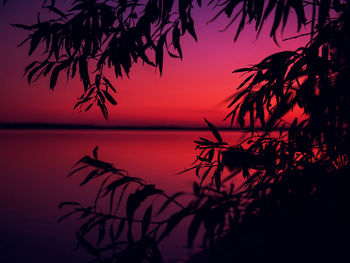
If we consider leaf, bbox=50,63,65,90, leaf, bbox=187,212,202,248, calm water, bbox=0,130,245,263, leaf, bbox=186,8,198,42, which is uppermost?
leaf, bbox=186,8,198,42

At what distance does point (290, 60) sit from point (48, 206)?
367 inches

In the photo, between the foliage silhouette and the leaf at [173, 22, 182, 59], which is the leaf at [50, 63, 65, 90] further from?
the leaf at [173, 22, 182, 59]

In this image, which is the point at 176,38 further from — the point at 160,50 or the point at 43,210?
the point at 43,210

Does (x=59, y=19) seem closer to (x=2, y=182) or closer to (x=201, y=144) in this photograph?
(x=201, y=144)

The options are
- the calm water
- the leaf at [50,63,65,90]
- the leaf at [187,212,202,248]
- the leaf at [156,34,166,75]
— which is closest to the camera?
the leaf at [187,212,202,248]

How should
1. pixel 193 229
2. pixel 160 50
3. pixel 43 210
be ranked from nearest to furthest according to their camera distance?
pixel 193 229
pixel 160 50
pixel 43 210

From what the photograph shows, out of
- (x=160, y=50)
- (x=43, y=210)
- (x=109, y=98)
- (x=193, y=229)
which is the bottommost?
(x=43, y=210)

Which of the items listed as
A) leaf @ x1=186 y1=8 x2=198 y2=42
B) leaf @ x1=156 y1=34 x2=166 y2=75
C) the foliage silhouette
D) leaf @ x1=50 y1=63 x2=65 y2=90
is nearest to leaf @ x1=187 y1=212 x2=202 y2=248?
the foliage silhouette

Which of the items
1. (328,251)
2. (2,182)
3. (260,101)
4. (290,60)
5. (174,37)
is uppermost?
(174,37)

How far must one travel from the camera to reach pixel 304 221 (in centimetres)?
95

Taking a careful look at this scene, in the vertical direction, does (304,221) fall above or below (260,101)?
below

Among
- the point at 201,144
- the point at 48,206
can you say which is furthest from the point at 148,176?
the point at 201,144

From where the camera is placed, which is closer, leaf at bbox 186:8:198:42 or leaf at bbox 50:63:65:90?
leaf at bbox 186:8:198:42

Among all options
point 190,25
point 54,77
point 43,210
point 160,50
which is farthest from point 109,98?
point 43,210
